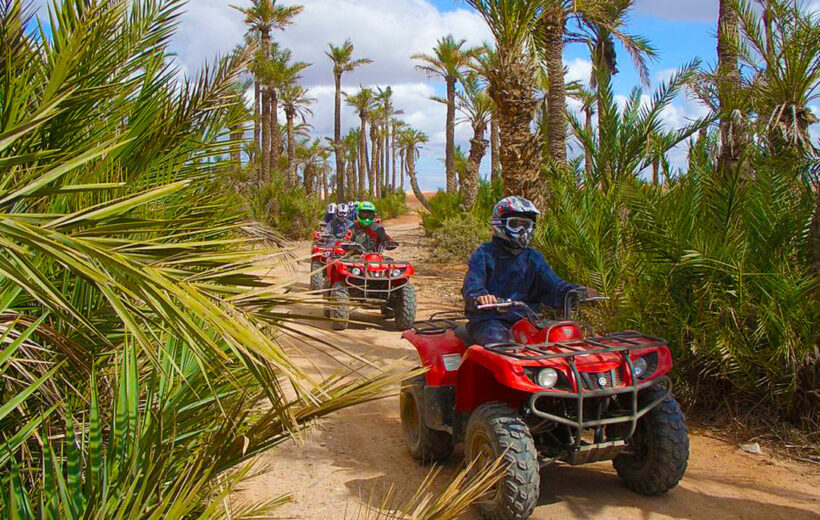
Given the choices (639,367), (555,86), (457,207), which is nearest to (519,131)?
(555,86)

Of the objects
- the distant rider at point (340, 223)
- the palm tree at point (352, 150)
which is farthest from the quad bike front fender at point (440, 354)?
the palm tree at point (352, 150)

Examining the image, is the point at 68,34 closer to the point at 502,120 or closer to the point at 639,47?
the point at 502,120

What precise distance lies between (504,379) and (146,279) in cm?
264

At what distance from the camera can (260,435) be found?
1684 millimetres

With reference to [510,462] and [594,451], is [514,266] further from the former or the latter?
[510,462]

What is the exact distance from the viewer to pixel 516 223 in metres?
4.60

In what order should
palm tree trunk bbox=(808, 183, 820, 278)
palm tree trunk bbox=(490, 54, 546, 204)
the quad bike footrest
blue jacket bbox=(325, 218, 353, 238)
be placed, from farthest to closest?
blue jacket bbox=(325, 218, 353, 238) → palm tree trunk bbox=(490, 54, 546, 204) → palm tree trunk bbox=(808, 183, 820, 278) → the quad bike footrest

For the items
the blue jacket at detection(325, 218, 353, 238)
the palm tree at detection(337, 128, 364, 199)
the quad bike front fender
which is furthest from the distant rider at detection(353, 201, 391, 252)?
the palm tree at detection(337, 128, 364, 199)

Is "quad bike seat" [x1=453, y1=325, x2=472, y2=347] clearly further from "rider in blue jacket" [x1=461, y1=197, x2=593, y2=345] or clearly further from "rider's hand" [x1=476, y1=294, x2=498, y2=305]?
"rider's hand" [x1=476, y1=294, x2=498, y2=305]

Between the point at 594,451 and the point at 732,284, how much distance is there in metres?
2.20

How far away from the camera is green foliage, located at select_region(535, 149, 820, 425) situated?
4.80 m

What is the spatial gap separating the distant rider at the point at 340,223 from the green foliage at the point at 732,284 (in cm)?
665

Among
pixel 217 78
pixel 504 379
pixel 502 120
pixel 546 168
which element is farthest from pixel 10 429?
pixel 502 120

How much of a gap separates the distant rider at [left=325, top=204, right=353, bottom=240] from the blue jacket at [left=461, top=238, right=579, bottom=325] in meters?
7.32
